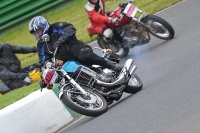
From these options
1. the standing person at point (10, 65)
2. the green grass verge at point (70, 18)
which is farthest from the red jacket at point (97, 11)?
the green grass verge at point (70, 18)

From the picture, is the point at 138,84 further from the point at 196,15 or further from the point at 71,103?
the point at 196,15

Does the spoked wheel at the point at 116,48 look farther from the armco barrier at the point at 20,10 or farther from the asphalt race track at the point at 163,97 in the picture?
the armco barrier at the point at 20,10

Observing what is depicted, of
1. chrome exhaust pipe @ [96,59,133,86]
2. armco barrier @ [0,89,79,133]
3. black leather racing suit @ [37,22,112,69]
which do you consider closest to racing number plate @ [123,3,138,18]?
chrome exhaust pipe @ [96,59,133,86]

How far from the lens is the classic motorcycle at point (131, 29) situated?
42.4 feet

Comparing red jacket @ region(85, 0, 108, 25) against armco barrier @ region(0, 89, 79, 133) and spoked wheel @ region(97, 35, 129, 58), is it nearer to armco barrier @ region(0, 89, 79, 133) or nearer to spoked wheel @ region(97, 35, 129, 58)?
spoked wheel @ region(97, 35, 129, 58)

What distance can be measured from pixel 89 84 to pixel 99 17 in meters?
3.77

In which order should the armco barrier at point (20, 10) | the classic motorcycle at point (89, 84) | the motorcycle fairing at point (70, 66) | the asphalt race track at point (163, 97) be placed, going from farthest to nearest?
the armco barrier at point (20, 10) < the motorcycle fairing at point (70, 66) < the classic motorcycle at point (89, 84) < the asphalt race track at point (163, 97)

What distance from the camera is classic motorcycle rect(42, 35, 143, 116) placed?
9.33 meters

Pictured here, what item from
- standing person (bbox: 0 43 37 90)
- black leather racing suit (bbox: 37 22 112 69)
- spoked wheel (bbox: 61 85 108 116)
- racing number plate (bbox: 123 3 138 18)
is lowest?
standing person (bbox: 0 43 37 90)

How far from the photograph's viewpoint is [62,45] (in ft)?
32.5

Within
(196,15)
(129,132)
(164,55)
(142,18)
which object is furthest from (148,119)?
(196,15)

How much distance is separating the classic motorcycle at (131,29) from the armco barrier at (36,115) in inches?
127

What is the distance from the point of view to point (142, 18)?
1295 cm

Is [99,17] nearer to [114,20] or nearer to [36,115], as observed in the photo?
[114,20]
